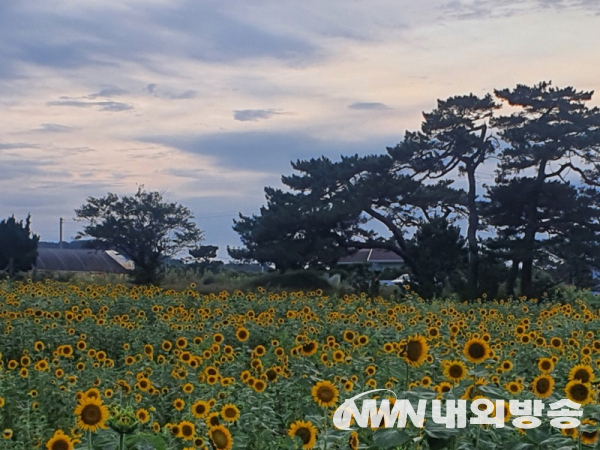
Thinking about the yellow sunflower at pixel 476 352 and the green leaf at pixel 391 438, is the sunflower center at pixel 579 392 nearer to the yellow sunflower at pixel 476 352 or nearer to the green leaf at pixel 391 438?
the yellow sunflower at pixel 476 352

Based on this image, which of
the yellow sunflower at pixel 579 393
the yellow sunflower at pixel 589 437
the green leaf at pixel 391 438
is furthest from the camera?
the yellow sunflower at pixel 579 393

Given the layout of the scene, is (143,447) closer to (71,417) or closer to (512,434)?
(512,434)

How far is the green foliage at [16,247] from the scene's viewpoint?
35.3 m

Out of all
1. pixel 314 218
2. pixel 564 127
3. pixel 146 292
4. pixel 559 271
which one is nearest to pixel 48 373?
pixel 146 292

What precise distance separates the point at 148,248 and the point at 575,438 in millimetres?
37439

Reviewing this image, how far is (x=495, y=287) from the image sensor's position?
2562cm

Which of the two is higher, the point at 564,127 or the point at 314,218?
the point at 564,127

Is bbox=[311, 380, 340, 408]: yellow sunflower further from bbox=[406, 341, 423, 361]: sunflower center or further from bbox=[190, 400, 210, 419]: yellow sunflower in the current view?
bbox=[190, 400, 210, 419]: yellow sunflower

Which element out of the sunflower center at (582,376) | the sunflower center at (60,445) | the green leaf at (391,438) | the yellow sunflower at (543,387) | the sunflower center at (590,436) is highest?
the sunflower center at (582,376)

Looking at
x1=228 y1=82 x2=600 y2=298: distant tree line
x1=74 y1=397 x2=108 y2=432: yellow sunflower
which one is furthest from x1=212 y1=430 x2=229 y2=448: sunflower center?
x1=228 y1=82 x2=600 y2=298: distant tree line

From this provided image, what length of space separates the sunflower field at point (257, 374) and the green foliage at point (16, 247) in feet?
77.0

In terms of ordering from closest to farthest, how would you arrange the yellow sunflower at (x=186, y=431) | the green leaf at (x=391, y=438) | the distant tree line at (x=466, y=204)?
the green leaf at (x=391, y=438) → the yellow sunflower at (x=186, y=431) → the distant tree line at (x=466, y=204)

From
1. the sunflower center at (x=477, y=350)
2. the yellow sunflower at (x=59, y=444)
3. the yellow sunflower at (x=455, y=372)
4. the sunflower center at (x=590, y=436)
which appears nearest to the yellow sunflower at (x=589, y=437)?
the sunflower center at (x=590, y=436)

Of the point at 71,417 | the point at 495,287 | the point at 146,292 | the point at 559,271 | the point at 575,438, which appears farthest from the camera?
the point at 559,271
